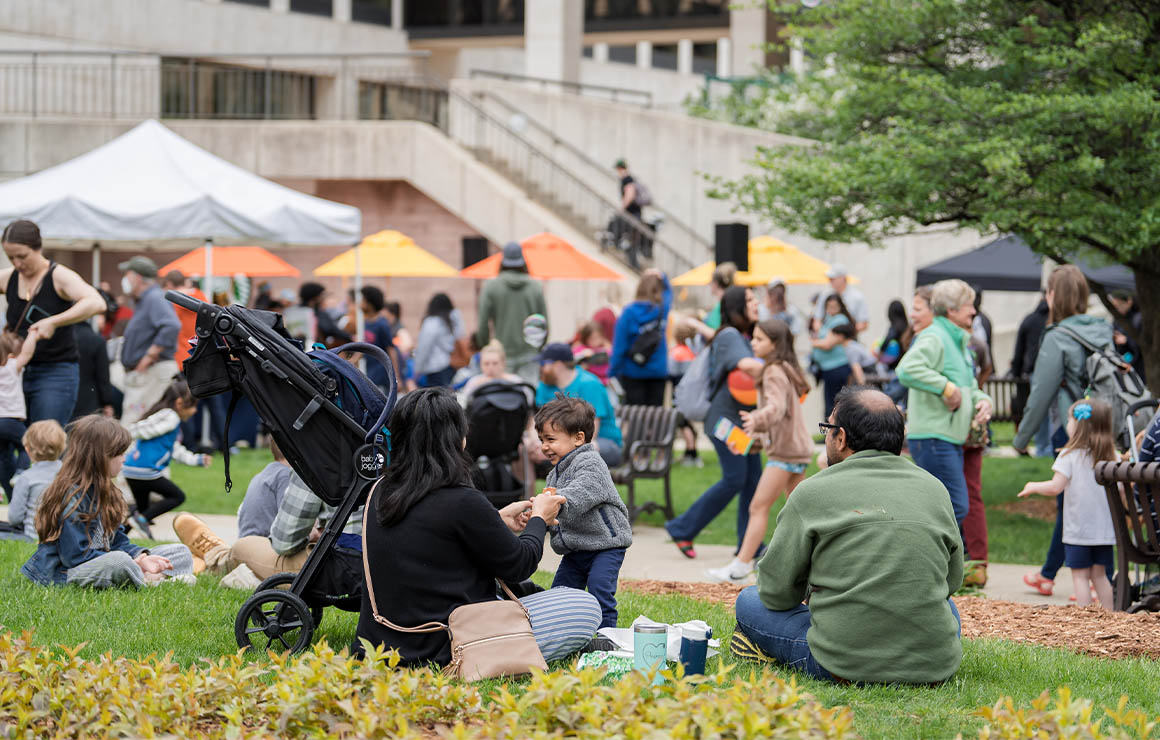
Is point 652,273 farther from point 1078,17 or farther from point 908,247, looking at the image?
point 908,247

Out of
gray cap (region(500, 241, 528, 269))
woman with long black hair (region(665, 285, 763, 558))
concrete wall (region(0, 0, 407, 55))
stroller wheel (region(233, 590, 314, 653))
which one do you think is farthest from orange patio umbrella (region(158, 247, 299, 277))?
stroller wheel (region(233, 590, 314, 653))

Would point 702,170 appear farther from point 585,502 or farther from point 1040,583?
point 585,502

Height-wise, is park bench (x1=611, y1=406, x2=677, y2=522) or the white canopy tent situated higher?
the white canopy tent

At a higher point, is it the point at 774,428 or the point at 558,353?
the point at 558,353

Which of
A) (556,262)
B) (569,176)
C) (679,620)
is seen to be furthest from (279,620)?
(569,176)

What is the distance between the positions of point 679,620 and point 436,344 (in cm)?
860

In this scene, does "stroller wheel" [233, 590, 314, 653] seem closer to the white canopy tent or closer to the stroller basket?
the stroller basket

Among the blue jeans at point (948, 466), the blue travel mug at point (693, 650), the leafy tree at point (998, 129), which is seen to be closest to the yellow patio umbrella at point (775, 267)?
the leafy tree at point (998, 129)

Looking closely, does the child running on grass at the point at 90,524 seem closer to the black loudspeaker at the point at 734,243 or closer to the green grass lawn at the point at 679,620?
the green grass lawn at the point at 679,620

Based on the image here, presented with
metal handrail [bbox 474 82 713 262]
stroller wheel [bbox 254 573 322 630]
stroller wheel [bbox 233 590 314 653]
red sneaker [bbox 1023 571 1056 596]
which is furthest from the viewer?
metal handrail [bbox 474 82 713 262]

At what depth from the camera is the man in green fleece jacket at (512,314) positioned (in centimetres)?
1328

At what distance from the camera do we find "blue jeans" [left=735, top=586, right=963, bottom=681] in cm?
550

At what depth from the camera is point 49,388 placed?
9.49 metres

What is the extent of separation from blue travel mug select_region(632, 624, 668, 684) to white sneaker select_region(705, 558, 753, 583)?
3666 mm
